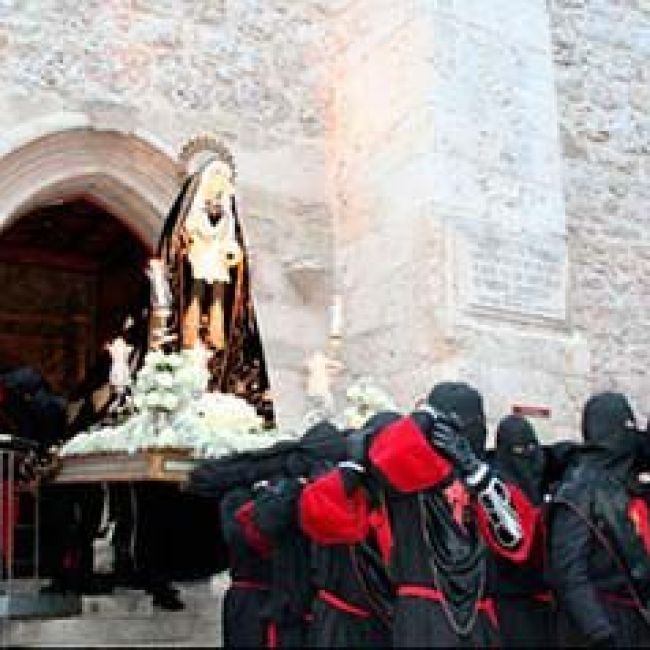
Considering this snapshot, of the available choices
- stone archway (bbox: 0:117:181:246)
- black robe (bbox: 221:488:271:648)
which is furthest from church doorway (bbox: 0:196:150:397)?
black robe (bbox: 221:488:271:648)

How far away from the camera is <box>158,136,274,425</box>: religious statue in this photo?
6.19 meters

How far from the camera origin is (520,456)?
171 inches

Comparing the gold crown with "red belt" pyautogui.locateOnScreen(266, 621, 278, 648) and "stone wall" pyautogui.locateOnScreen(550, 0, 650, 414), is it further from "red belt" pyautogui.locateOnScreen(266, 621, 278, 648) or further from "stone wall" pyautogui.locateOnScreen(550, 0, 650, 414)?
"red belt" pyautogui.locateOnScreen(266, 621, 278, 648)

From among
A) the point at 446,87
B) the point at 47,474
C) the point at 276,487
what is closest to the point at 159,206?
the point at 446,87

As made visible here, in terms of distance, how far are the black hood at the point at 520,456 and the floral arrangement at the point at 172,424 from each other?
4.24 ft

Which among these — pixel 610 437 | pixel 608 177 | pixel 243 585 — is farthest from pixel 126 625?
pixel 608 177

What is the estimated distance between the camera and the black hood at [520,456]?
4.28 meters

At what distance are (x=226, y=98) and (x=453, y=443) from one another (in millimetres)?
4791

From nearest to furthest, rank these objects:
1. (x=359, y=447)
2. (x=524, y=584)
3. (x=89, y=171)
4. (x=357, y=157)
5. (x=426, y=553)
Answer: (x=426, y=553)
(x=359, y=447)
(x=524, y=584)
(x=89, y=171)
(x=357, y=157)

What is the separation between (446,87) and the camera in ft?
25.1

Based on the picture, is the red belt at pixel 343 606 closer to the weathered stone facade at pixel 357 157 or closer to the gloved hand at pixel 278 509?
the gloved hand at pixel 278 509

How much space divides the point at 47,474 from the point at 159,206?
2317mm

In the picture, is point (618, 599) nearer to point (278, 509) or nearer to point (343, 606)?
point (343, 606)

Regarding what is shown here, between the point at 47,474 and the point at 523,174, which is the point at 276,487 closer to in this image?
the point at 47,474
